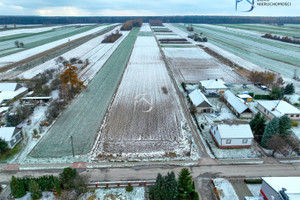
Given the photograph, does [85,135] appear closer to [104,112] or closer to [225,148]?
[104,112]

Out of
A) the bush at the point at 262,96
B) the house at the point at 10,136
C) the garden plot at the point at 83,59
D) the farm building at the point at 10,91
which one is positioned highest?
the garden plot at the point at 83,59

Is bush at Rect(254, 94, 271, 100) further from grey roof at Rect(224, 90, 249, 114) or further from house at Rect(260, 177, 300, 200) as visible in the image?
house at Rect(260, 177, 300, 200)

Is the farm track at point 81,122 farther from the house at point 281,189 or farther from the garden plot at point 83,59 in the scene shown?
the house at point 281,189

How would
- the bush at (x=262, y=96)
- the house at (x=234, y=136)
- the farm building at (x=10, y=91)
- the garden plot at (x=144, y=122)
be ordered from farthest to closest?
the bush at (x=262, y=96), the farm building at (x=10, y=91), the garden plot at (x=144, y=122), the house at (x=234, y=136)

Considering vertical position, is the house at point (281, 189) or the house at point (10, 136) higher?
the house at point (10, 136)

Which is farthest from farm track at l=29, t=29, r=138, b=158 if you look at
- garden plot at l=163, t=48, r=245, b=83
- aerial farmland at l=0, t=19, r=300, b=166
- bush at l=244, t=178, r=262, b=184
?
garden plot at l=163, t=48, r=245, b=83

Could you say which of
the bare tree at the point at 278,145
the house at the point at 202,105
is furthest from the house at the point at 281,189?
the house at the point at 202,105

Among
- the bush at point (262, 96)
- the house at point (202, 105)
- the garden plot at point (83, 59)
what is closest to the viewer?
the house at point (202, 105)
